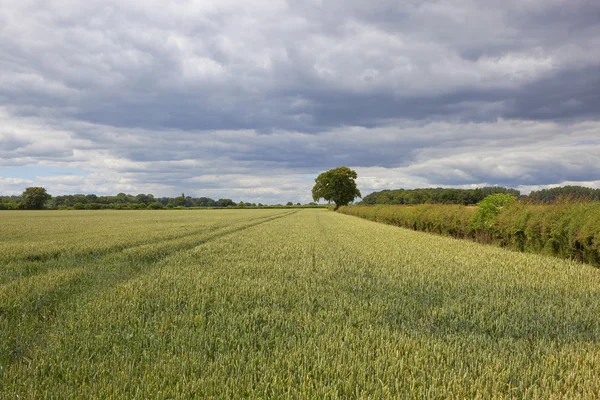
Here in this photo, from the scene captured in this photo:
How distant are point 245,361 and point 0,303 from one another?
190 inches

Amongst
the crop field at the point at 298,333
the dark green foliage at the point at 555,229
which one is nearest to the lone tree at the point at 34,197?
the crop field at the point at 298,333

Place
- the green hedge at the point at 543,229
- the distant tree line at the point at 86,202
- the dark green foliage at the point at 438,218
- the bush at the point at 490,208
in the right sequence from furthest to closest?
1. the distant tree line at the point at 86,202
2. the dark green foliage at the point at 438,218
3. the bush at the point at 490,208
4. the green hedge at the point at 543,229

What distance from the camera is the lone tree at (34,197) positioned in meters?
112

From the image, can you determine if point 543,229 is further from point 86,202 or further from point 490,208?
point 86,202

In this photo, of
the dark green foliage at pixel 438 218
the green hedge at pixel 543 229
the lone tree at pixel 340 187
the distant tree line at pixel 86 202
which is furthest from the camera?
the distant tree line at pixel 86 202

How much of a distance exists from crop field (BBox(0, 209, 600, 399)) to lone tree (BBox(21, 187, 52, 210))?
12685 cm

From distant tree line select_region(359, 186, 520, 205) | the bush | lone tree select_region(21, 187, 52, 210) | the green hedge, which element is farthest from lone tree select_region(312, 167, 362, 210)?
lone tree select_region(21, 187, 52, 210)

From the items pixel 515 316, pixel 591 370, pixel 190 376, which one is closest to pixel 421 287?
pixel 515 316

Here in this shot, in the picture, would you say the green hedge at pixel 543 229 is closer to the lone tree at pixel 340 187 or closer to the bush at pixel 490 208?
the bush at pixel 490 208

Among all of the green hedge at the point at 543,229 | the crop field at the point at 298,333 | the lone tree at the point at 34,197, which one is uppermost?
the lone tree at the point at 34,197

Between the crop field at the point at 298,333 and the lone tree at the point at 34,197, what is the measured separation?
127 metres

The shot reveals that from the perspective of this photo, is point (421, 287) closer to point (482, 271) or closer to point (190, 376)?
point (482, 271)

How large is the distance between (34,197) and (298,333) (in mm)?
136343

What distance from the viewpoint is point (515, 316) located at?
Answer: 5383 millimetres
